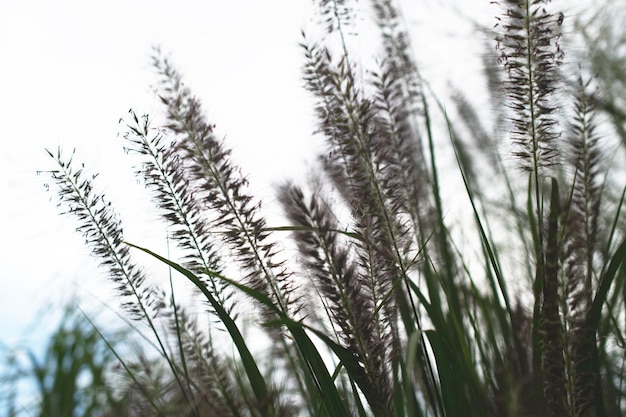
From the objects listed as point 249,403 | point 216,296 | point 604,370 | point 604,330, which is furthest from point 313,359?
point 604,370

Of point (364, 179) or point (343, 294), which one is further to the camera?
point (364, 179)

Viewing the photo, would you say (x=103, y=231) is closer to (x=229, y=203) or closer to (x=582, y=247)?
(x=229, y=203)

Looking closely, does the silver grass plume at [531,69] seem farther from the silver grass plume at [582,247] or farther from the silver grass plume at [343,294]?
the silver grass plume at [343,294]

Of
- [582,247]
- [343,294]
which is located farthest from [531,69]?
[343,294]

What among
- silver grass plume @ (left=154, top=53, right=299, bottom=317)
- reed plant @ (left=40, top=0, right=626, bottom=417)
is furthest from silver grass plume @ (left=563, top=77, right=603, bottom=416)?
silver grass plume @ (left=154, top=53, right=299, bottom=317)

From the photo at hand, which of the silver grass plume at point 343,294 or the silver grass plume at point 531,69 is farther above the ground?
the silver grass plume at point 531,69

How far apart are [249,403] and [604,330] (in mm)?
833

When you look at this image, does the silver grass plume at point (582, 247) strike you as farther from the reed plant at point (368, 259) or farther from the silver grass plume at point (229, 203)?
the silver grass plume at point (229, 203)

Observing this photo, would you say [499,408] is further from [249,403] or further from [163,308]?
[163,308]

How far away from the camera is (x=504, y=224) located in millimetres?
3186

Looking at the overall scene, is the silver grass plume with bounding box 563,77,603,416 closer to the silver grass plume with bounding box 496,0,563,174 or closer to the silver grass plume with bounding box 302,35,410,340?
the silver grass plume with bounding box 496,0,563,174

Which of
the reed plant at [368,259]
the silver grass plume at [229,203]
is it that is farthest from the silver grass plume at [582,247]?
the silver grass plume at [229,203]

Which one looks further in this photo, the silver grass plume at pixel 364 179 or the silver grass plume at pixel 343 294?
the silver grass plume at pixel 364 179

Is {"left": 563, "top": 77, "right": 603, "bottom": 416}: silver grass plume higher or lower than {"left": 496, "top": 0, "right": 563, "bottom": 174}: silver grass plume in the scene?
lower
